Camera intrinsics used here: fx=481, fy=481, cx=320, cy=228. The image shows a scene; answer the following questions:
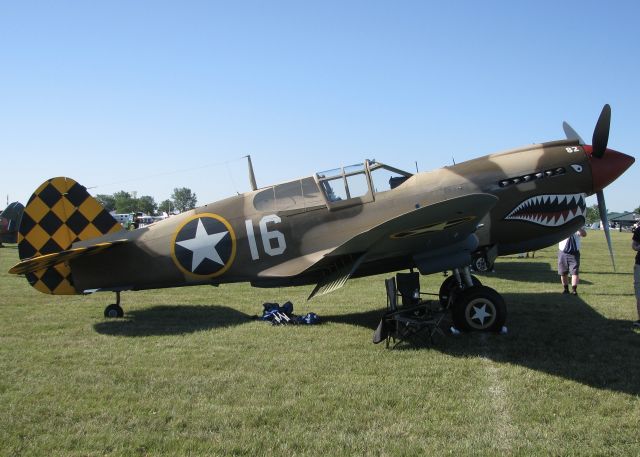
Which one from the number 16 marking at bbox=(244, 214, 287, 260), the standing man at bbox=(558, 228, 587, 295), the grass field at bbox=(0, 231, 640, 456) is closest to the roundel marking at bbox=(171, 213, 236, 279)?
the number 16 marking at bbox=(244, 214, 287, 260)

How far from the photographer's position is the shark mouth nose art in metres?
6.43

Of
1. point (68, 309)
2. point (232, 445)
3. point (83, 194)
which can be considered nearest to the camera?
point (232, 445)

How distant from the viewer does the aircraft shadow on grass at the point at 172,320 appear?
663 centimetres

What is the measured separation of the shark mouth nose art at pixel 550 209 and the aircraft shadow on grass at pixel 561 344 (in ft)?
4.74

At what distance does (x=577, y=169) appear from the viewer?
6465mm

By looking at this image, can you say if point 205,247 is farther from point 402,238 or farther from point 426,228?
point 426,228

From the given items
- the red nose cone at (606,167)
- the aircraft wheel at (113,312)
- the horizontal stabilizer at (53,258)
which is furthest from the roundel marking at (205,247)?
the red nose cone at (606,167)

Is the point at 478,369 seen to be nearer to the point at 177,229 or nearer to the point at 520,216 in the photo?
the point at 520,216

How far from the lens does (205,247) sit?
7047 mm

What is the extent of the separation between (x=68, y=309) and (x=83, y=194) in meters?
2.04

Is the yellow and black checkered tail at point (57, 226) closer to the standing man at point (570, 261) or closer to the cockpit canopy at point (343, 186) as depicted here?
the cockpit canopy at point (343, 186)

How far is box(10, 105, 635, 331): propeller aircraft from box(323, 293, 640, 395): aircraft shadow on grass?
0.49 m

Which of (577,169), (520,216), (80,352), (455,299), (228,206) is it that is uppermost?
(228,206)

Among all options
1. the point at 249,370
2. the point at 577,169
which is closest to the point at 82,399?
the point at 249,370
